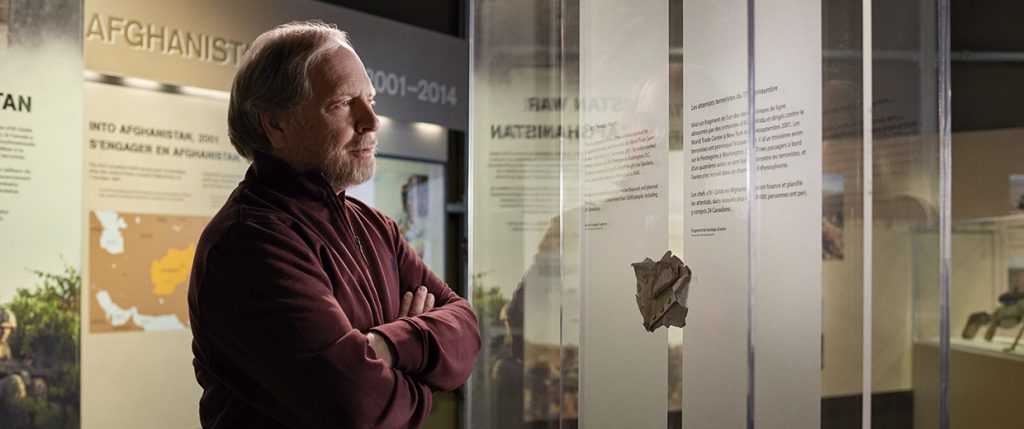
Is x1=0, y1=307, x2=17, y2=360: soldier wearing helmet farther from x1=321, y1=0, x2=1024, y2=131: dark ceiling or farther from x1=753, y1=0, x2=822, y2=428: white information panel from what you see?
x1=321, y1=0, x2=1024, y2=131: dark ceiling

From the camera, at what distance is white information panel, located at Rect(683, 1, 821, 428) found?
2.20 meters

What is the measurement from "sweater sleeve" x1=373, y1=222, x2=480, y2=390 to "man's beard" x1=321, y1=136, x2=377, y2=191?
33 centimetres

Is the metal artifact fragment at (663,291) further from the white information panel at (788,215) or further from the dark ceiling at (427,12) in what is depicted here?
the dark ceiling at (427,12)

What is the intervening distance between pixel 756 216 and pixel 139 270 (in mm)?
3494

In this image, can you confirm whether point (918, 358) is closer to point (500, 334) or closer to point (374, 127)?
point (374, 127)

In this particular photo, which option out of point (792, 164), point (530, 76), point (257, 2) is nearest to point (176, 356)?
point (257, 2)

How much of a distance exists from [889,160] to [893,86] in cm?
16

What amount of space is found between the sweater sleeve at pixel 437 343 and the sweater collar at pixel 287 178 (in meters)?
0.34

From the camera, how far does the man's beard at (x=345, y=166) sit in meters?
2.07

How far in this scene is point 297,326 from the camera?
1802mm

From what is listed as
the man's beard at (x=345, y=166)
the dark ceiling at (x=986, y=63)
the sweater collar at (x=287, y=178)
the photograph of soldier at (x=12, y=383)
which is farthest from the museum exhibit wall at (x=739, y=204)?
the dark ceiling at (x=986, y=63)

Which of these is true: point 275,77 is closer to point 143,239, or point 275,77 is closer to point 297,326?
point 297,326

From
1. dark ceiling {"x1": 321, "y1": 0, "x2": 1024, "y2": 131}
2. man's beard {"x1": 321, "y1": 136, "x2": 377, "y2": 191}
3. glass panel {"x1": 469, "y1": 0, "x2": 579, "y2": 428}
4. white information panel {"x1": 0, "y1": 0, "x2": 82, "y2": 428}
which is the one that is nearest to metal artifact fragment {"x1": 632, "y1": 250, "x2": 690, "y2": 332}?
glass panel {"x1": 469, "y1": 0, "x2": 579, "y2": 428}

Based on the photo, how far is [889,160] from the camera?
6.85ft
